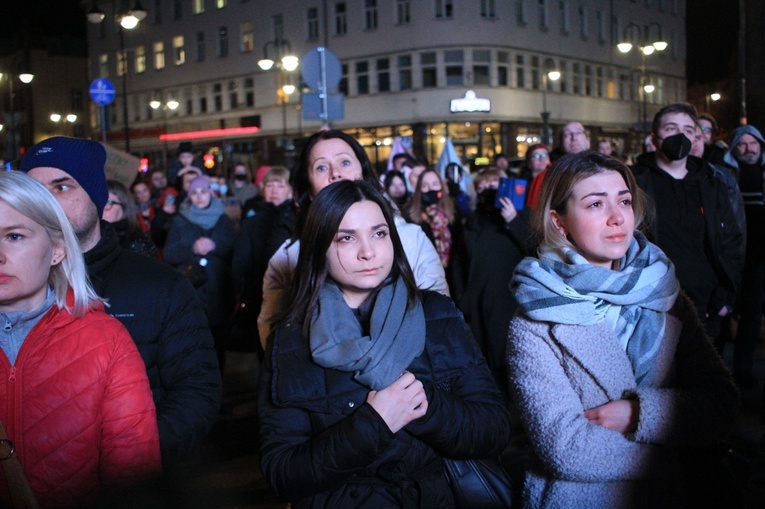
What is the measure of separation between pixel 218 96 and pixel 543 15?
68.5ft

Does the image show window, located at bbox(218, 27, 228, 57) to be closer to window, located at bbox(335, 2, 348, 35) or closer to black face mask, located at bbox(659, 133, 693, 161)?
window, located at bbox(335, 2, 348, 35)

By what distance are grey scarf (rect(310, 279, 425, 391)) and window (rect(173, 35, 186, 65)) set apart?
47885 mm

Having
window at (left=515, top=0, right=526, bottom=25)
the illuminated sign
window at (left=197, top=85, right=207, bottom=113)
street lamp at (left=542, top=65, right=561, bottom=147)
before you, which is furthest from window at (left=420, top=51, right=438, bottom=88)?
window at (left=197, top=85, right=207, bottom=113)

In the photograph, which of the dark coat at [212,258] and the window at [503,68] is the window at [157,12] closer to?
the window at [503,68]

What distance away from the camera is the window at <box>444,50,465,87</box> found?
4025cm

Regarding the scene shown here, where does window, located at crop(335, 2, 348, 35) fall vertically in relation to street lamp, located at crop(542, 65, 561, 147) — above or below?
above

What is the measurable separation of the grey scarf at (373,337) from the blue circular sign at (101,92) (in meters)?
14.0

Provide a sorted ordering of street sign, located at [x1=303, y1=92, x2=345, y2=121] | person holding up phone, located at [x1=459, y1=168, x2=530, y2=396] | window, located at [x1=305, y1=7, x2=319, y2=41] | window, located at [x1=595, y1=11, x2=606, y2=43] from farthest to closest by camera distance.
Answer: window, located at [x1=595, y1=11, x2=606, y2=43], window, located at [x1=305, y1=7, x2=319, y2=41], street sign, located at [x1=303, y1=92, x2=345, y2=121], person holding up phone, located at [x1=459, y1=168, x2=530, y2=396]

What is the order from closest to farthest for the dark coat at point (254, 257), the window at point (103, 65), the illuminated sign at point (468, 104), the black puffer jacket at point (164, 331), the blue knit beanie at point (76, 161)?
the black puffer jacket at point (164, 331), the blue knit beanie at point (76, 161), the dark coat at point (254, 257), the illuminated sign at point (468, 104), the window at point (103, 65)

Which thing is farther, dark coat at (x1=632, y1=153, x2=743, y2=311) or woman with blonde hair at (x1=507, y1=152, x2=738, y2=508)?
dark coat at (x1=632, y1=153, x2=743, y2=311)

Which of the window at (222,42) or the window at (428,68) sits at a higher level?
the window at (222,42)

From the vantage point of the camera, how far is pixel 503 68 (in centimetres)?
4106

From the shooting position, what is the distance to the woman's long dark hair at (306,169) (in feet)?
12.6

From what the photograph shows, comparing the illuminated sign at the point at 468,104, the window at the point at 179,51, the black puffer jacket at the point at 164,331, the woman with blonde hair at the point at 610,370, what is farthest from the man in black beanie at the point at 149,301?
the window at the point at 179,51
